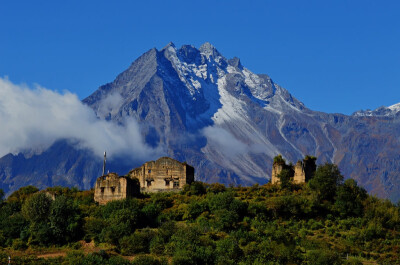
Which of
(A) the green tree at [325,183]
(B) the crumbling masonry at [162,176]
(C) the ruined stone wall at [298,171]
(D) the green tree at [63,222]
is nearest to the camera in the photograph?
(D) the green tree at [63,222]

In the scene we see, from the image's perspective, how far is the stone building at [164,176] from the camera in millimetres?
126938

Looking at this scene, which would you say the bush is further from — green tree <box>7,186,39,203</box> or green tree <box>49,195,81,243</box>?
green tree <box>7,186,39,203</box>

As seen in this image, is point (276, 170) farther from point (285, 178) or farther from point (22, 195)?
point (22, 195)

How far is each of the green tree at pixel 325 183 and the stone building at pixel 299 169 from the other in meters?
9.08

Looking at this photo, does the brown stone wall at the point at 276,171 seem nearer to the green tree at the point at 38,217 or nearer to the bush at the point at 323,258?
the bush at the point at 323,258

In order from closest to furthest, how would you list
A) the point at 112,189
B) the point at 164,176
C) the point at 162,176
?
1. the point at 112,189
2. the point at 164,176
3. the point at 162,176

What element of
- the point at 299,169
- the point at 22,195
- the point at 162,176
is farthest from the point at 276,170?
the point at 22,195

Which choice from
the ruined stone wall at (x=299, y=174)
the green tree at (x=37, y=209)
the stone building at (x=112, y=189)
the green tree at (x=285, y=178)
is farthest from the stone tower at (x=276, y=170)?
the green tree at (x=37, y=209)

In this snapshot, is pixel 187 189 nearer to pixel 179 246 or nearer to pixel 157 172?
pixel 157 172

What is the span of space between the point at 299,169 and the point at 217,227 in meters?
27.8

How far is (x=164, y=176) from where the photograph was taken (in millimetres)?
127688

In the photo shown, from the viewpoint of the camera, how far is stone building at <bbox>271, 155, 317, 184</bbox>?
124 meters

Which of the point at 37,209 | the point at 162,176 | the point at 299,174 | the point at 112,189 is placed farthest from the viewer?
the point at 162,176

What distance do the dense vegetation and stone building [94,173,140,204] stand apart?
1723mm
